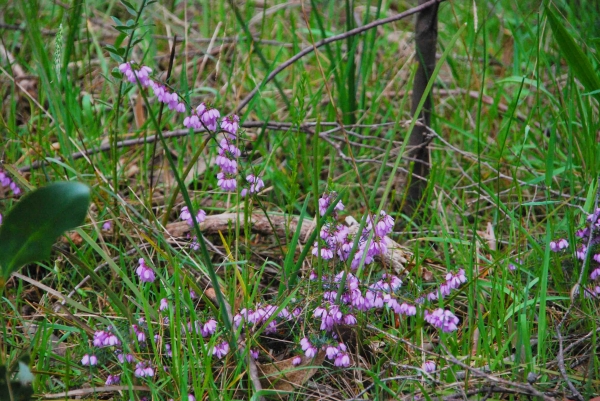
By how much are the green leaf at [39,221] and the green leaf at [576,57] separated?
1.79 m

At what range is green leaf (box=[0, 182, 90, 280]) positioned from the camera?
4.99 ft

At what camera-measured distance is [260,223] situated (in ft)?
8.59

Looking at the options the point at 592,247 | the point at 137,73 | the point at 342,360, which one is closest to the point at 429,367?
the point at 342,360

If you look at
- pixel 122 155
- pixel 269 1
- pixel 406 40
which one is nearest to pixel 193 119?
pixel 122 155

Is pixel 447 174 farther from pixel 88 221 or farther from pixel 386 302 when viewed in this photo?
pixel 88 221

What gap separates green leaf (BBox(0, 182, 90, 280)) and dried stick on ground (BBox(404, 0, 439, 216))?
144 centimetres

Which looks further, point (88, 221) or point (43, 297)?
point (88, 221)

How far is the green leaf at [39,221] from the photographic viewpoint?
4.99ft

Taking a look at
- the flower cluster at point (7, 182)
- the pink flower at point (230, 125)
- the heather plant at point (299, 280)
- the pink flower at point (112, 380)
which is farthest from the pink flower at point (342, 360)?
the flower cluster at point (7, 182)

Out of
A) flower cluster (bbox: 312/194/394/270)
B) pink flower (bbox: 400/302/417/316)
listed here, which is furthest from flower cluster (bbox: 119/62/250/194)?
pink flower (bbox: 400/302/417/316)

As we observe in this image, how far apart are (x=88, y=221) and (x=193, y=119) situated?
2.58 feet

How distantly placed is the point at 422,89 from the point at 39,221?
5.68 ft

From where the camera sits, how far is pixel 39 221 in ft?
5.08

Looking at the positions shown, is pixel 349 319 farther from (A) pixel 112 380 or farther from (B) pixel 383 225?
(A) pixel 112 380
